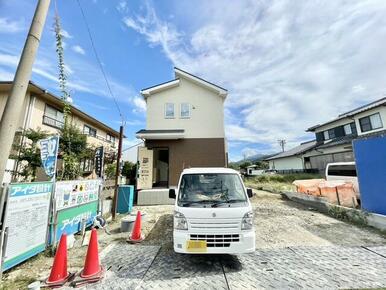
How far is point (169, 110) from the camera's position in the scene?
1328 cm

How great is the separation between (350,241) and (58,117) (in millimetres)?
16881

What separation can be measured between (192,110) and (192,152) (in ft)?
9.40

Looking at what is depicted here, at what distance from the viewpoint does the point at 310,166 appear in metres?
26.6

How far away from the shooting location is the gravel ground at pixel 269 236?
144 inches

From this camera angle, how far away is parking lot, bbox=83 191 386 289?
325 centimetres

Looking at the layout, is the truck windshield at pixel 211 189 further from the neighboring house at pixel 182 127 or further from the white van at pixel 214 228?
the neighboring house at pixel 182 127

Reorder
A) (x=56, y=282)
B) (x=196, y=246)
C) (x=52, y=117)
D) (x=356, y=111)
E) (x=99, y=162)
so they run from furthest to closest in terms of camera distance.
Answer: (x=356, y=111), (x=52, y=117), (x=99, y=162), (x=196, y=246), (x=56, y=282)

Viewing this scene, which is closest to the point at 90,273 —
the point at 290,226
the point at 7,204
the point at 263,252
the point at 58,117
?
the point at 7,204

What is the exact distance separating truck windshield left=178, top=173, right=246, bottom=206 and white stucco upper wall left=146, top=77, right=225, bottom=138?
8110mm

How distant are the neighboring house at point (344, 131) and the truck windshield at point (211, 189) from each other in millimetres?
17327

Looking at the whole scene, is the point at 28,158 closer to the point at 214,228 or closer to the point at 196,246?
the point at 196,246

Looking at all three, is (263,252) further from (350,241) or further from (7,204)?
(7,204)

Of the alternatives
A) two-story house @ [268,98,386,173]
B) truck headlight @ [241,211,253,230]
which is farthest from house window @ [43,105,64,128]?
two-story house @ [268,98,386,173]

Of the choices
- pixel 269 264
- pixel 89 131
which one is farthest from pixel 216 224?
pixel 89 131
